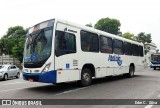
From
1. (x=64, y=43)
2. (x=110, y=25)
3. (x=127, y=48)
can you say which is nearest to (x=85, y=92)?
(x=64, y=43)

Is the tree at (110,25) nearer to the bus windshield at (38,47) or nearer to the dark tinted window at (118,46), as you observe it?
the dark tinted window at (118,46)

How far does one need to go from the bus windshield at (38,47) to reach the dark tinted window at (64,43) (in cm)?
39

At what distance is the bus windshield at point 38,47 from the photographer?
351 inches

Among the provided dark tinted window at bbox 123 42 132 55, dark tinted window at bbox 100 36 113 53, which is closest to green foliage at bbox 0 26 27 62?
dark tinted window at bbox 123 42 132 55

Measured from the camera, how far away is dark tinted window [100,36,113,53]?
12.6 meters

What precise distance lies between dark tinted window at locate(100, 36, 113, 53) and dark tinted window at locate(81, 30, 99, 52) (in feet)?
2.02

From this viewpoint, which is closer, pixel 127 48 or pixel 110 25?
pixel 127 48

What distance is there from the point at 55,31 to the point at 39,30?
0.99m

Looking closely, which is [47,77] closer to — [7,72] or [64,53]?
[64,53]

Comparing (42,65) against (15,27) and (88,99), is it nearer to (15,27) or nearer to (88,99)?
(88,99)

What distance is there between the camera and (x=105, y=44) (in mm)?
13008

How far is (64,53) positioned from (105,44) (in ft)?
14.3

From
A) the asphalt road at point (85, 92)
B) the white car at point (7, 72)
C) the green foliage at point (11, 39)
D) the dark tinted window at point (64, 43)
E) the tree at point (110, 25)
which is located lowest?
the asphalt road at point (85, 92)

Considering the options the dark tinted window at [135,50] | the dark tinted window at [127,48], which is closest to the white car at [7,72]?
the dark tinted window at [127,48]
